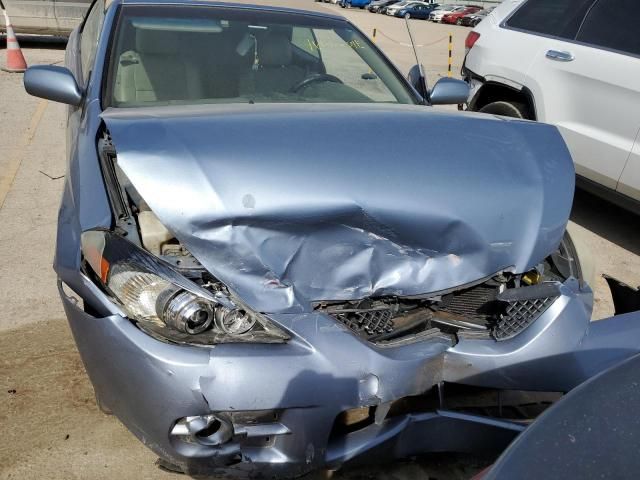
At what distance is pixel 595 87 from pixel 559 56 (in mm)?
432

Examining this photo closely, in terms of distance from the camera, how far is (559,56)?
14.8ft

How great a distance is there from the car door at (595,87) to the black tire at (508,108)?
0.18 metres

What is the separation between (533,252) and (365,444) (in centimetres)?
96

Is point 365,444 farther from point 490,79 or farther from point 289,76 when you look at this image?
point 490,79

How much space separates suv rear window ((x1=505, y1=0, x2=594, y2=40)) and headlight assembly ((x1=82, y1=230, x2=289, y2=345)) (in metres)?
3.97

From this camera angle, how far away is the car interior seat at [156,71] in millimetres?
2779

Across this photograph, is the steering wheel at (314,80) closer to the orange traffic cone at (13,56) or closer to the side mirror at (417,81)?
the side mirror at (417,81)

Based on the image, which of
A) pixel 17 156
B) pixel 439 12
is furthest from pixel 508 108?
pixel 439 12

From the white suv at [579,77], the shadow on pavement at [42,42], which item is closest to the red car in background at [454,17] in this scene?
the shadow on pavement at [42,42]

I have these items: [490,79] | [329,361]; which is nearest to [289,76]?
[329,361]

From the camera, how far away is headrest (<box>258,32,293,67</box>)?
3131mm

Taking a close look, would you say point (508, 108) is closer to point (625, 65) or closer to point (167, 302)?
point (625, 65)

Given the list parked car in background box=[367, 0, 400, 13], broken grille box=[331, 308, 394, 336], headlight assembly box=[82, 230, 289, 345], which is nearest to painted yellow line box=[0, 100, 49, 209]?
headlight assembly box=[82, 230, 289, 345]

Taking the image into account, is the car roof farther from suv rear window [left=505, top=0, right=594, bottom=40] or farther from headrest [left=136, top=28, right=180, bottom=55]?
suv rear window [left=505, top=0, right=594, bottom=40]
